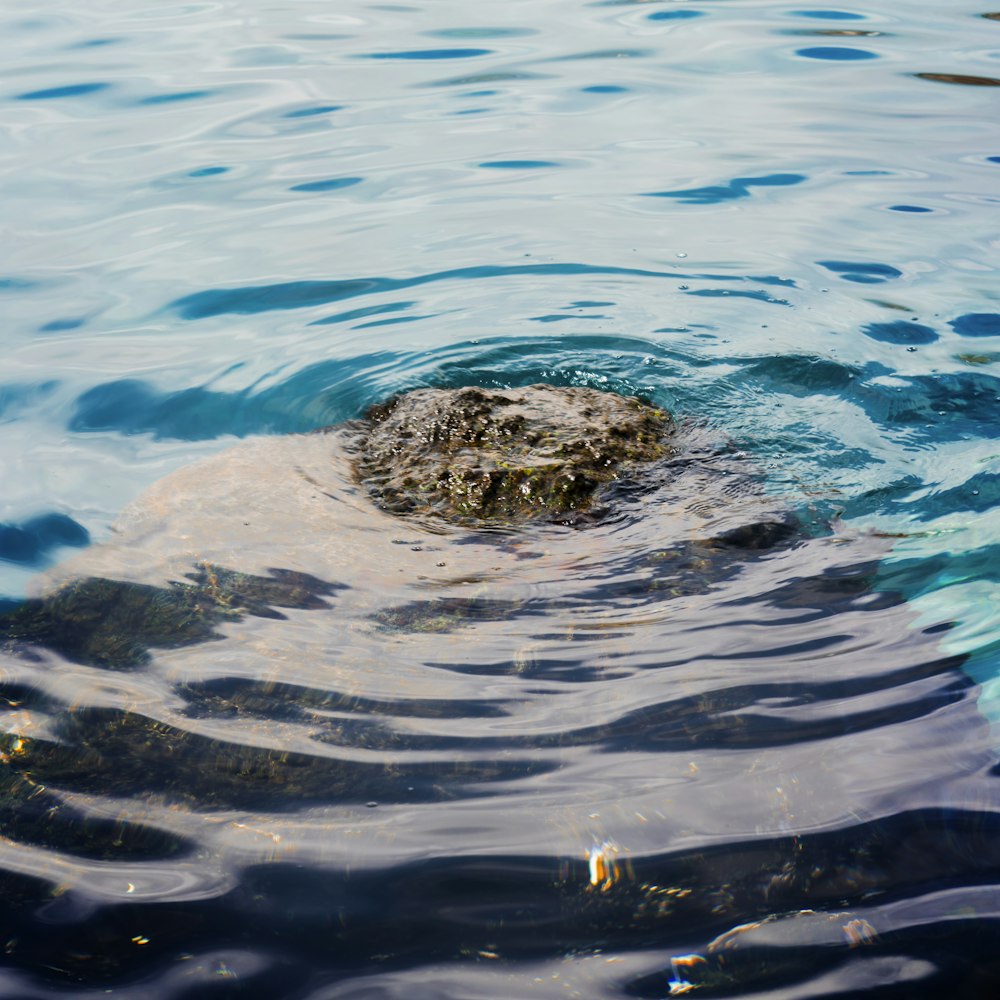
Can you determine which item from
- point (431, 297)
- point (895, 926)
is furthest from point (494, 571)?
point (431, 297)

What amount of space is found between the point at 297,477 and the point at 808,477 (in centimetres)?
246

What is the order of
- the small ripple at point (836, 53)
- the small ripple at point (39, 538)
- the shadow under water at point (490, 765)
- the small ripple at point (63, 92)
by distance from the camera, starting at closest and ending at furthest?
the shadow under water at point (490, 765) < the small ripple at point (39, 538) < the small ripple at point (63, 92) < the small ripple at point (836, 53)

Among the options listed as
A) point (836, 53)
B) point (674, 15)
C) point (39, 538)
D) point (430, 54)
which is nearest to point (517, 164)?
point (430, 54)

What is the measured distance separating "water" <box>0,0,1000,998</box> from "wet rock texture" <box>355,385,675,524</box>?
210 millimetres

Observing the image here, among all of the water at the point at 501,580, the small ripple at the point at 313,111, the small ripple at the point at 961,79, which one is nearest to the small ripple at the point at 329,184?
the water at the point at 501,580

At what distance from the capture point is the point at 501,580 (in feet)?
13.8

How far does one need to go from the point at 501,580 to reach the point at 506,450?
3.09 feet

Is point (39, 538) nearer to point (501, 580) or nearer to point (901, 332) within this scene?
point (501, 580)

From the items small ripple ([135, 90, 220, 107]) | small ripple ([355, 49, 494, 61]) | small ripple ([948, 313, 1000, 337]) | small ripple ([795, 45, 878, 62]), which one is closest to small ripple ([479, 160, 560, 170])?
small ripple ([355, 49, 494, 61])

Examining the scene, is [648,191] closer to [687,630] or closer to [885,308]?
[885,308]

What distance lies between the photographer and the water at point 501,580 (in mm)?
2744

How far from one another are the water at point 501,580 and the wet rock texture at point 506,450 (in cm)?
21

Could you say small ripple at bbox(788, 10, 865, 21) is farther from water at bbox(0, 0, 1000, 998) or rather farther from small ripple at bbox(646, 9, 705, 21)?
water at bbox(0, 0, 1000, 998)

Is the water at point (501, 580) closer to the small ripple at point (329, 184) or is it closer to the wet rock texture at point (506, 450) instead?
the small ripple at point (329, 184)
